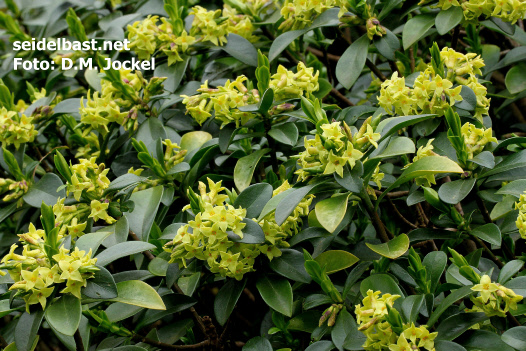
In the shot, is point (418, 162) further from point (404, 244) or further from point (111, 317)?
point (111, 317)

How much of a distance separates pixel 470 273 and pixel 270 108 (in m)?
0.83

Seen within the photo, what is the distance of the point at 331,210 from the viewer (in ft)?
4.86

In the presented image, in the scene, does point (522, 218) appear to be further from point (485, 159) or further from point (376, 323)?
point (376, 323)

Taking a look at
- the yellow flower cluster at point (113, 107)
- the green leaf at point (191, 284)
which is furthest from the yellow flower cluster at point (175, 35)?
the green leaf at point (191, 284)

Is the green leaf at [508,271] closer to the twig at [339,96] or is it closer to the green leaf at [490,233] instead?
the green leaf at [490,233]

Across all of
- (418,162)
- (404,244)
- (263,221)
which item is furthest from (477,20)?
(263,221)

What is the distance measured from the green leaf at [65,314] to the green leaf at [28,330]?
56mm

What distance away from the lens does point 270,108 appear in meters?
1.83

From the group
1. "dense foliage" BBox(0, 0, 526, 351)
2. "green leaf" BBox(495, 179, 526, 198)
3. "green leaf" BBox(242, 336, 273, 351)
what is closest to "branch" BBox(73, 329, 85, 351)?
"dense foliage" BBox(0, 0, 526, 351)

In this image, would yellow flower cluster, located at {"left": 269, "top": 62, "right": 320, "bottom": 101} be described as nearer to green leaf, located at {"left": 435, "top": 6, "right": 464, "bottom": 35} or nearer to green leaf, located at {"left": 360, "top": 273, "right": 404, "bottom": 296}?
green leaf, located at {"left": 435, "top": 6, "right": 464, "bottom": 35}

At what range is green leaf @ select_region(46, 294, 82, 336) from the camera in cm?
139

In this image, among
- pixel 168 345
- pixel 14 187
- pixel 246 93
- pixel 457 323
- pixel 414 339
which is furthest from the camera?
pixel 14 187

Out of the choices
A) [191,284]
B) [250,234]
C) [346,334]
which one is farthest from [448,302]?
[191,284]

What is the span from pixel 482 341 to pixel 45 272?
1.16m
